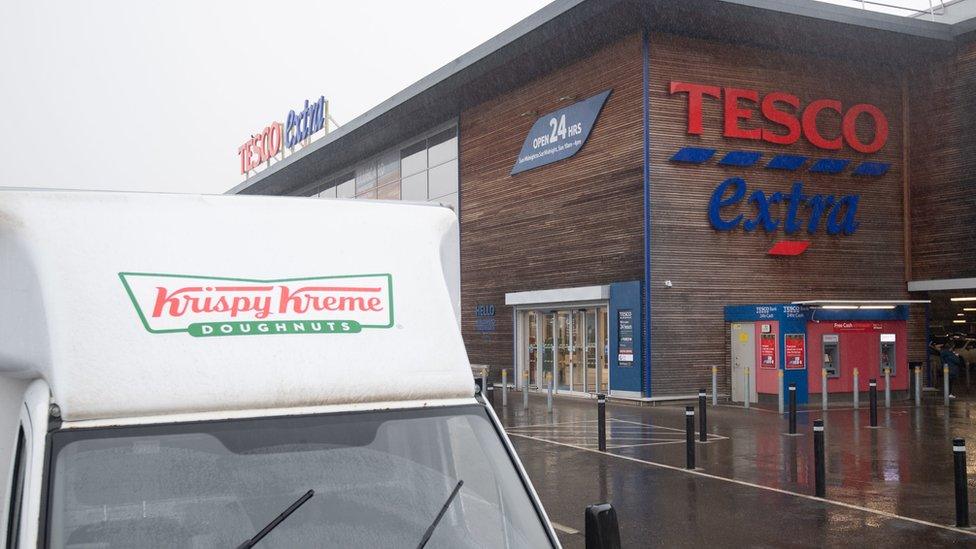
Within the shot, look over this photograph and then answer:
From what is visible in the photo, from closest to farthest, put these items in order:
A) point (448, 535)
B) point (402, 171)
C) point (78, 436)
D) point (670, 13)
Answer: point (78, 436)
point (448, 535)
point (670, 13)
point (402, 171)

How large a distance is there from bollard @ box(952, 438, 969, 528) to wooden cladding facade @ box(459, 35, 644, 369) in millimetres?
14748

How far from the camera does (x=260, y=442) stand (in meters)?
3.24

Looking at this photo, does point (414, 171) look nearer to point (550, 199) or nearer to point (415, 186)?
point (415, 186)

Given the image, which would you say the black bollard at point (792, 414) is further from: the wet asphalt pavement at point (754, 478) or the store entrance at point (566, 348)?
the store entrance at point (566, 348)

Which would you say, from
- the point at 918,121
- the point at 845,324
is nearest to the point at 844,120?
the point at 918,121

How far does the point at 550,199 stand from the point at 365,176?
16.6 m

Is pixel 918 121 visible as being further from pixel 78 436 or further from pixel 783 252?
pixel 78 436

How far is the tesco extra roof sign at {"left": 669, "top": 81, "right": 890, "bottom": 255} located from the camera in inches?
968

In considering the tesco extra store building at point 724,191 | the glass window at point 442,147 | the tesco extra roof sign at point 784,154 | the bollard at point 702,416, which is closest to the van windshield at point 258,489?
the bollard at point 702,416

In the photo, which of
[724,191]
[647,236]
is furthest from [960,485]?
[724,191]

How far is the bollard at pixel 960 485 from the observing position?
935 centimetres

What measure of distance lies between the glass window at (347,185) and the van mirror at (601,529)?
1637 inches

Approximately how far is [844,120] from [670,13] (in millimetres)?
6773

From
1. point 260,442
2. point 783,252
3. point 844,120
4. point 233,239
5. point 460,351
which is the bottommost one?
point 260,442
